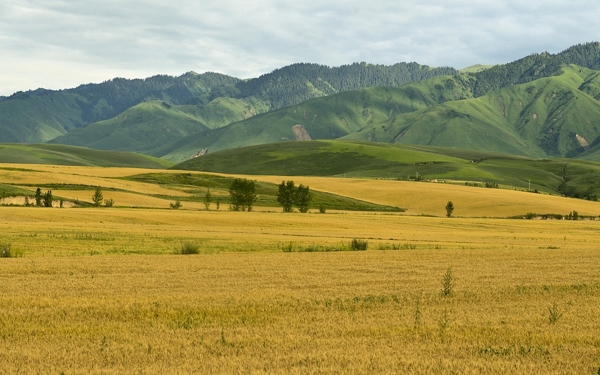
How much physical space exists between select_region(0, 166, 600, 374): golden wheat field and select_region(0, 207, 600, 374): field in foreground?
75mm

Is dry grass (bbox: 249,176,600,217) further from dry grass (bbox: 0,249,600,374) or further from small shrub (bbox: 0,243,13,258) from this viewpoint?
dry grass (bbox: 0,249,600,374)

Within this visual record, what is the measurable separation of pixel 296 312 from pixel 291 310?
12.3 inches

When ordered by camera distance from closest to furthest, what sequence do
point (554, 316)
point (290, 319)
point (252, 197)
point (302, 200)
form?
1. point (290, 319)
2. point (554, 316)
3. point (252, 197)
4. point (302, 200)

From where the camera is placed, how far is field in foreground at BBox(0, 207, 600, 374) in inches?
663

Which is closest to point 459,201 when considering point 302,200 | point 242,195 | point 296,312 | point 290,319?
point 302,200

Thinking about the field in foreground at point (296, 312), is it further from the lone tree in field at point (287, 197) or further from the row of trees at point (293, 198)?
the row of trees at point (293, 198)

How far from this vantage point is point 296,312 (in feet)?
77.1

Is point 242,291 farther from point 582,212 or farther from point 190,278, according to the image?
point 582,212

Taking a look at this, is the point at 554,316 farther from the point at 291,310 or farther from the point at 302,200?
the point at 302,200

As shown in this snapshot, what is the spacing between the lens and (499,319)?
22.5 meters

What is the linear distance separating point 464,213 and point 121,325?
122 meters

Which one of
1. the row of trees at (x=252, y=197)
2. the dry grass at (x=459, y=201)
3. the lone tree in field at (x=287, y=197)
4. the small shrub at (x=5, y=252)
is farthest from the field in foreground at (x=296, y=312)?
the dry grass at (x=459, y=201)

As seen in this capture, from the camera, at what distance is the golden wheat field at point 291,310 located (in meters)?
16.8

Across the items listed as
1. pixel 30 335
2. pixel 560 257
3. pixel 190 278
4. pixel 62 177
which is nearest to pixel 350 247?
pixel 560 257
